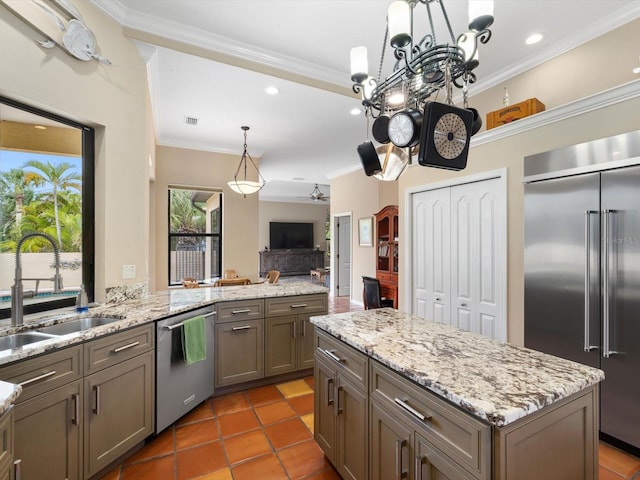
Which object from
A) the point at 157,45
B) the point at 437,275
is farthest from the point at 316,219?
the point at 157,45

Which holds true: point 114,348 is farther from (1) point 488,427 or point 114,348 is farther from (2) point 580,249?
(2) point 580,249

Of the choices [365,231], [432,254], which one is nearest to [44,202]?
[432,254]

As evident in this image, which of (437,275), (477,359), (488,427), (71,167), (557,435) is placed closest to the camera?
(488,427)

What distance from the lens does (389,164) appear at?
198 cm

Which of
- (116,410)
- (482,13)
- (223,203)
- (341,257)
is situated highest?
(482,13)

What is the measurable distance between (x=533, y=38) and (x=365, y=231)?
4561mm

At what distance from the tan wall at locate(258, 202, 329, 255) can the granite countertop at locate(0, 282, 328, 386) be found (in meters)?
8.54

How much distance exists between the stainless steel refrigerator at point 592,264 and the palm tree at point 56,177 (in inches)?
144

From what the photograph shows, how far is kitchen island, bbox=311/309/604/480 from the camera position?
→ 3.33 feet

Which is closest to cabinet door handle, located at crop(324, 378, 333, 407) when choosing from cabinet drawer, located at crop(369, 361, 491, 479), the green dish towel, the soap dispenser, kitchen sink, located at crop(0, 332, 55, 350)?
cabinet drawer, located at crop(369, 361, 491, 479)

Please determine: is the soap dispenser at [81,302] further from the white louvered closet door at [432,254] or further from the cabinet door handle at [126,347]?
the white louvered closet door at [432,254]

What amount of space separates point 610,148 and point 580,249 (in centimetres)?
72

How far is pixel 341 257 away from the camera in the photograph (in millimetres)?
8391

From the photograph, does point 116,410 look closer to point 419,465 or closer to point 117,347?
point 117,347
